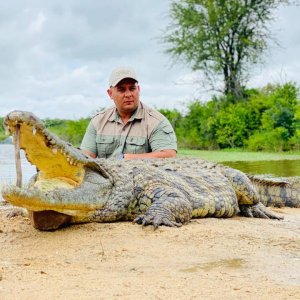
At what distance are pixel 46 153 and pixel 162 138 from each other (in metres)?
2.73

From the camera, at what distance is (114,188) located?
197 inches

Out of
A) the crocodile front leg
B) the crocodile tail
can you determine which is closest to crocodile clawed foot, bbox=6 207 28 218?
the crocodile front leg

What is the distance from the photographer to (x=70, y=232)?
4.52 m

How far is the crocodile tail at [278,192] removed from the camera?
7465mm

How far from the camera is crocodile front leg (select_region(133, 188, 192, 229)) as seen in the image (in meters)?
4.67

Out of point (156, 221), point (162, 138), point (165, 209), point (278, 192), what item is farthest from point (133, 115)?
point (156, 221)

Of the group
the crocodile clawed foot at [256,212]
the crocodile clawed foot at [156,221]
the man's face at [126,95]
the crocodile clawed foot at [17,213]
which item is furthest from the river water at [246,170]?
the crocodile clawed foot at [156,221]

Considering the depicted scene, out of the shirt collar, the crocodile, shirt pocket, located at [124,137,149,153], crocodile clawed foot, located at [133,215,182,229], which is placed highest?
the shirt collar

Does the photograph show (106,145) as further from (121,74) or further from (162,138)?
(121,74)

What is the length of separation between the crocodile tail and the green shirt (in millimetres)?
1356

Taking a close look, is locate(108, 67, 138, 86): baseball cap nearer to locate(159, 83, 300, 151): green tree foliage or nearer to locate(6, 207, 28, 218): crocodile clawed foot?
locate(6, 207, 28, 218): crocodile clawed foot

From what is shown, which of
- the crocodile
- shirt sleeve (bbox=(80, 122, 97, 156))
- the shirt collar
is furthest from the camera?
shirt sleeve (bbox=(80, 122, 97, 156))

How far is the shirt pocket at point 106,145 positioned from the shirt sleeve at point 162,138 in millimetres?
467

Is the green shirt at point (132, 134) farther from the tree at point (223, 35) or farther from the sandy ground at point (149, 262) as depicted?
the tree at point (223, 35)
